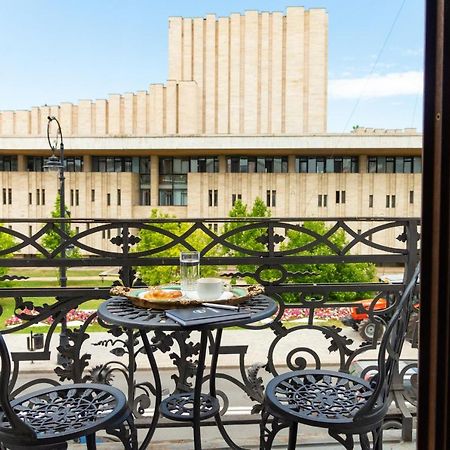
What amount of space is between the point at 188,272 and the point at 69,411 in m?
0.63

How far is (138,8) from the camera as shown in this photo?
3922cm

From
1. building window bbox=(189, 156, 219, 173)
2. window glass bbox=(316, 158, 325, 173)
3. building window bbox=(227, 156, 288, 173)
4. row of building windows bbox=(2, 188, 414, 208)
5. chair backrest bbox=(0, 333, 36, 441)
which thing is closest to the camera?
chair backrest bbox=(0, 333, 36, 441)

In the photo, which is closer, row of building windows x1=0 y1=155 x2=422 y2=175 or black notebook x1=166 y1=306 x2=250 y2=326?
black notebook x1=166 y1=306 x2=250 y2=326

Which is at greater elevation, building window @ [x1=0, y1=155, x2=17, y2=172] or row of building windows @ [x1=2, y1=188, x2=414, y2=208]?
building window @ [x1=0, y1=155, x2=17, y2=172]

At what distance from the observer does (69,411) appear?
157cm

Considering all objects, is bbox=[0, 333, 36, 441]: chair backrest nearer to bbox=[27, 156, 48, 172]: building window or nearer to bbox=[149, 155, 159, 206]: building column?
bbox=[149, 155, 159, 206]: building column

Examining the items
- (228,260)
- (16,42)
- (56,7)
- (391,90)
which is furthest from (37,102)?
(228,260)

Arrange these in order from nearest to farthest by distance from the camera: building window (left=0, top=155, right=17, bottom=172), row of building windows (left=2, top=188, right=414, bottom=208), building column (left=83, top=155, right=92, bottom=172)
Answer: row of building windows (left=2, top=188, right=414, bottom=208) → building column (left=83, top=155, right=92, bottom=172) → building window (left=0, top=155, right=17, bottom=172)

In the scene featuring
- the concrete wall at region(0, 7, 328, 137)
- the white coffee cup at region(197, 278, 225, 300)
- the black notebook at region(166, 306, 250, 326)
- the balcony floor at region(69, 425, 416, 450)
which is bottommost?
the balcony floor at region(69, 425, 416, 450)

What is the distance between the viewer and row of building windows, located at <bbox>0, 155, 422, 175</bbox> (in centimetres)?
3067

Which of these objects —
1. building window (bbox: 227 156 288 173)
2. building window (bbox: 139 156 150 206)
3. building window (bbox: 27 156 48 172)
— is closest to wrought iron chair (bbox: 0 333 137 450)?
building window (bbox: 227 156 288 173)

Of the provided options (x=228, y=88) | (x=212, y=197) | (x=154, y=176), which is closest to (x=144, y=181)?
(x=154, y=176)

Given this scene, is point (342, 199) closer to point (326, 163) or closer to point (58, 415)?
point (326, 163)

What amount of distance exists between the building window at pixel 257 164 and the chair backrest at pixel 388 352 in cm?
2947
